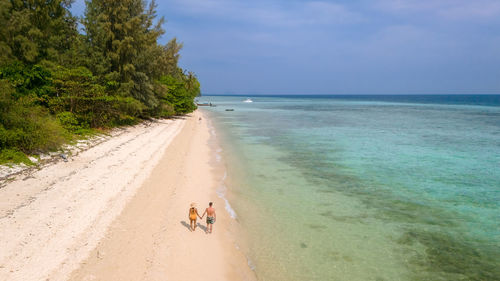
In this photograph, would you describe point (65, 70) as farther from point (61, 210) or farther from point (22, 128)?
point (61, 210)

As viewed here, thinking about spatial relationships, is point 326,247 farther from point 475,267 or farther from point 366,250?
point 475,267

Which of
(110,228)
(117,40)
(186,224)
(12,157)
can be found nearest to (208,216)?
(186,224)

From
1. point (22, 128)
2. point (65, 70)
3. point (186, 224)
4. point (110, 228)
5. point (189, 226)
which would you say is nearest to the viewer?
point (110, 228)

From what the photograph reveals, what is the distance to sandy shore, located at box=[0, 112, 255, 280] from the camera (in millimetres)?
8234

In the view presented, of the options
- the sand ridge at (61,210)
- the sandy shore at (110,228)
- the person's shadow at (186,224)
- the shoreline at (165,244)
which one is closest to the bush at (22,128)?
the sand ridge at (61,210)

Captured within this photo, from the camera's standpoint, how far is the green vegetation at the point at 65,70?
58.1 ft

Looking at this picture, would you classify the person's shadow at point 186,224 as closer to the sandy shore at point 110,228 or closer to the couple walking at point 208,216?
the sandy shore at point 110,228

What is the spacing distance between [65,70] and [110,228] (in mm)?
20560

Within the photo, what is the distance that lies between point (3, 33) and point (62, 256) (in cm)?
2553

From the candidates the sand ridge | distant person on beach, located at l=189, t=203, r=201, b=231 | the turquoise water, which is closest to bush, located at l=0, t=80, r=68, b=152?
the sand ridge

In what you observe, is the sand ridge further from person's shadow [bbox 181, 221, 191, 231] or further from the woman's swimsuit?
the woman's swimsuit

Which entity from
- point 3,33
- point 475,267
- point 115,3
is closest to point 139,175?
point 475,267

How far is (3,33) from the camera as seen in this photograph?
25.0 metres

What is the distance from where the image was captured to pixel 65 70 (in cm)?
2550
